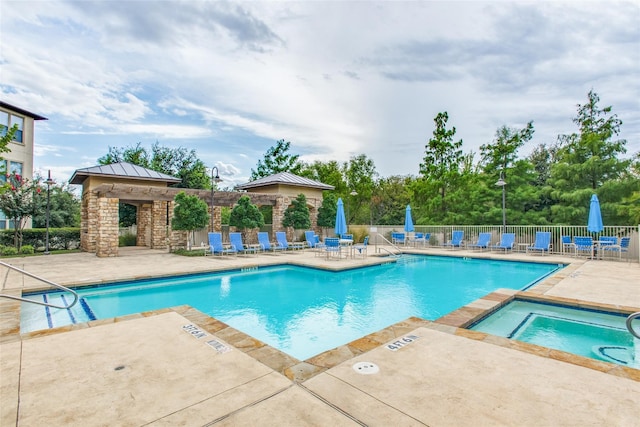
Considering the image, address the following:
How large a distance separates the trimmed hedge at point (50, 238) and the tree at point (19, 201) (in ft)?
1.22

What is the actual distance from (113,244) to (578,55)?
18519 millimetres

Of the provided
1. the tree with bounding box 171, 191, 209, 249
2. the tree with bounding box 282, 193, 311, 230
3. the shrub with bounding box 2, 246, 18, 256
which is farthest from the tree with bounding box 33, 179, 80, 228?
the tree with bounding box 282, 193, 311, 230

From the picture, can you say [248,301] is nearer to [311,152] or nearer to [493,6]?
[493,6]

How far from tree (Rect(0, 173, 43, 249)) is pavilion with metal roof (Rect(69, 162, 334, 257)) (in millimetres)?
1748

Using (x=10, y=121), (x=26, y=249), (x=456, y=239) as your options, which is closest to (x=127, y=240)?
(x=26, y=249)

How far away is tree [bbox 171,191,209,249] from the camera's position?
14109 mm

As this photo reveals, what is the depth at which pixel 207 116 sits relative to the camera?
2225 cm

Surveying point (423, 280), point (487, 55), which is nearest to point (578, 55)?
point (487, 55)

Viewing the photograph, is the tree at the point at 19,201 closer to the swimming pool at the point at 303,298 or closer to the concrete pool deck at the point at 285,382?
the swimming pool at the point at 303,298

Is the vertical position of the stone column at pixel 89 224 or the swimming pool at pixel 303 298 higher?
the stone column at pixel 89 224

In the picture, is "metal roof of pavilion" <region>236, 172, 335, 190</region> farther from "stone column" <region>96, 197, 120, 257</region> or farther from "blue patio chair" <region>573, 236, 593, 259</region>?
"blue patio chair" <region>573, 236, 593, 259</region>

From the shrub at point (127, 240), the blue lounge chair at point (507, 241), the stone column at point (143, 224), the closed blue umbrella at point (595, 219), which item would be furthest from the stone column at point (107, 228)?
the closed blue umbrella at point (595, 219)

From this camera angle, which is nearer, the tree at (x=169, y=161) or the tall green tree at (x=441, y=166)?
the tall green tree at (x=441, y=166)

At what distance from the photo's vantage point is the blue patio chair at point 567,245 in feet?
43.9
